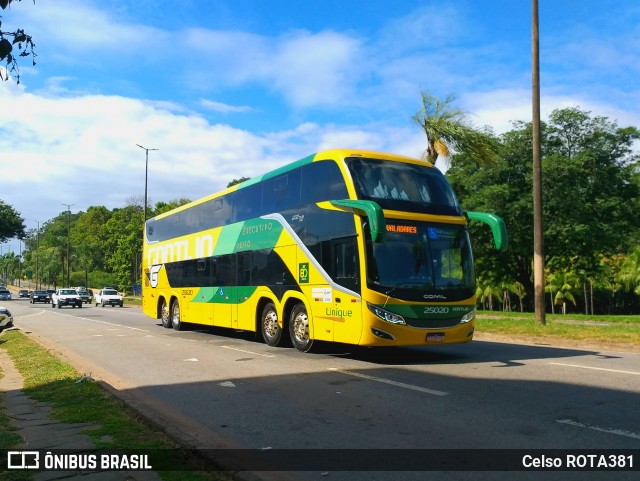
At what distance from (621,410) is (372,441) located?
3364mm

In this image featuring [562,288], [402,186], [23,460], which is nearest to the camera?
[23,460]

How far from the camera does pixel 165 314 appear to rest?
22797 millimetres

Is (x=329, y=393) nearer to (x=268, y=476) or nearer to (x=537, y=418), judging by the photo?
(x=537, y=418)

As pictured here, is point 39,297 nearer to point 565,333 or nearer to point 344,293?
point 565,333

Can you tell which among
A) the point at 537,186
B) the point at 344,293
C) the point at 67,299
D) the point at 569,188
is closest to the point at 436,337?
the point at 344,293

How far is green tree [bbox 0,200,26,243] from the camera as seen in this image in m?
76.9

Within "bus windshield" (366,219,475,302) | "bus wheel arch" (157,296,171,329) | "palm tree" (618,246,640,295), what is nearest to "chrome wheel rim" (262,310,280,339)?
Result: "bus windshield" (366,219,475,302)

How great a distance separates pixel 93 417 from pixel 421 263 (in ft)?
21.9

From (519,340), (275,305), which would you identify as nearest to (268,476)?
(275,305)

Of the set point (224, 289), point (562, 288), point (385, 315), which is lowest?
point (562, 288)

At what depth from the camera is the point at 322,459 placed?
218 inches

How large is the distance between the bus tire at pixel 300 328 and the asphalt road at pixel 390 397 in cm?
24

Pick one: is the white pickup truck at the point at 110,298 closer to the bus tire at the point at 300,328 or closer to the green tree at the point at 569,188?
the green tree at the point at 569,188

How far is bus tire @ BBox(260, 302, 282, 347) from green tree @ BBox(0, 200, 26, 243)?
7282 cm
